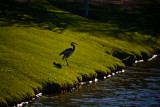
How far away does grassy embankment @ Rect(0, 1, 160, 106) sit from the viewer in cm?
2805

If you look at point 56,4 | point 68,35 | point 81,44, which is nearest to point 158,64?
point 81,44

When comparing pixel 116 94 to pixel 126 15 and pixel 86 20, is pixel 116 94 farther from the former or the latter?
pixel 126 15

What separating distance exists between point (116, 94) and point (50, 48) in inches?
565

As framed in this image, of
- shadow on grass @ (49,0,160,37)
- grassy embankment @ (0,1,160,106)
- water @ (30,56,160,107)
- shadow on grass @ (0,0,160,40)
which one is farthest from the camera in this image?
shadow on grass @ (49,0,160,37)

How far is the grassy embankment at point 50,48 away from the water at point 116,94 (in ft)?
4.84

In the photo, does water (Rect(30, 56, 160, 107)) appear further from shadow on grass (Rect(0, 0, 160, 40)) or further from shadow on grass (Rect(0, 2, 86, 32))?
shadow on grass (Rect(0, 2, 86, 32))

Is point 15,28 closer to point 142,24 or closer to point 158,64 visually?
point 158,64

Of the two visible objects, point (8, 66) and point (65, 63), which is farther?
point (65, 63)

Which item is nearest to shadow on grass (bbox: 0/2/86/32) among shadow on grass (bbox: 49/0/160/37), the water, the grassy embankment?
the grassy embankment

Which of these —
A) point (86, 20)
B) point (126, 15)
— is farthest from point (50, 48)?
point (126, 15)

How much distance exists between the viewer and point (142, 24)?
247 ft

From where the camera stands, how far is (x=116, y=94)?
28.4 meters

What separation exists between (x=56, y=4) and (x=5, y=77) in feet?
201

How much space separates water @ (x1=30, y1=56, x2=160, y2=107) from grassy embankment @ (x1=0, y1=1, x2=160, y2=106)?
4.84 ft
